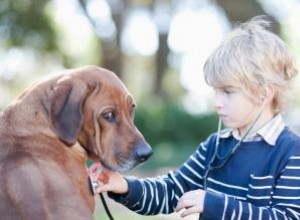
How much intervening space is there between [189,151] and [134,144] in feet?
43.7

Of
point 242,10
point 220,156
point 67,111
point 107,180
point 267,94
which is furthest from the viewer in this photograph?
point 242,10

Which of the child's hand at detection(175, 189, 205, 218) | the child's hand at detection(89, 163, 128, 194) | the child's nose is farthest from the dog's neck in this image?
the child's nose

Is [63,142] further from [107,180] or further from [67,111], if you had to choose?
[107,180]

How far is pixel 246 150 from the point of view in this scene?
4656 millimetres

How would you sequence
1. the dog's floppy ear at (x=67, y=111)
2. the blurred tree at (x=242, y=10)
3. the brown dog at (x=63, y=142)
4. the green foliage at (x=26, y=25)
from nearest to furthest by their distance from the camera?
the brown dog at (x=63, y=142) → the dog's floppy ear at (x=67, y=111) → the blurred tree at (x=242, y=10) → the green foliage at (x=26, y=25)

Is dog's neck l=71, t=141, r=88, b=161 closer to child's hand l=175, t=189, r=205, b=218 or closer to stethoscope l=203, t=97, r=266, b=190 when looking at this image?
child's hand l=175, t=189, r=205, b=218

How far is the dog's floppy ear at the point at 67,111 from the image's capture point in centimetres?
416

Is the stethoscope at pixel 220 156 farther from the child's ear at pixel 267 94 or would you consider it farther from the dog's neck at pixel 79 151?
the dog's neck at pixel 79 151

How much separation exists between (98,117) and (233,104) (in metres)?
0.85

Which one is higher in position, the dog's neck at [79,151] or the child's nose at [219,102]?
the child's nose at [219,102]

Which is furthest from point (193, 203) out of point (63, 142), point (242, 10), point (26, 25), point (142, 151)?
point (26, 25)

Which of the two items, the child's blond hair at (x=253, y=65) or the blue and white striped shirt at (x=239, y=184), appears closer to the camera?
the blue and white striped shirt at (x=239, y=184)

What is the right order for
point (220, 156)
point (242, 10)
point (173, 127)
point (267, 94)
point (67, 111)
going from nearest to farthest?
point (67, 111), point (267, 94), point (220, 156), point (173, 127), point (242, 10)

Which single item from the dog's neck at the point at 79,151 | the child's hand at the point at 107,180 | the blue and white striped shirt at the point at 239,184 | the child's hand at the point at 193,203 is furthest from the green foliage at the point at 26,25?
the child's hand at the point at 193,203
